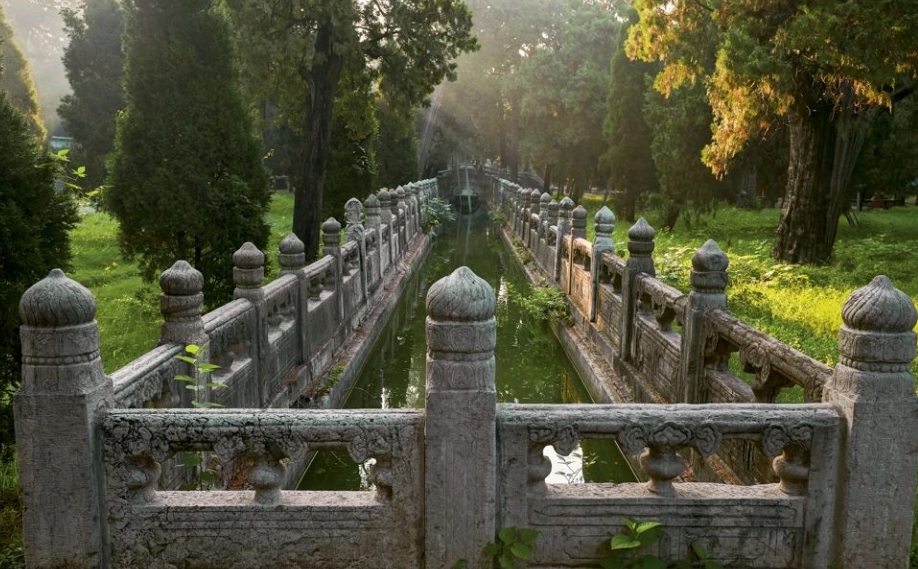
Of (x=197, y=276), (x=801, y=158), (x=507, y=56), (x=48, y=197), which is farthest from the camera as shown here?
(x=507, y=56)

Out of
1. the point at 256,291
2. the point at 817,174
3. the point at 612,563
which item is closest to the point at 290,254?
the point at 256,291

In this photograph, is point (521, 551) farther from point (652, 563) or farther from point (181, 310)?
point (181, 310)

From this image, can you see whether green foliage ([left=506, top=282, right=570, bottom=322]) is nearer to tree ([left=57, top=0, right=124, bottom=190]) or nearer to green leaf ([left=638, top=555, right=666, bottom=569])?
green leaf ([left=638, top=555, right=666, bottom=569])

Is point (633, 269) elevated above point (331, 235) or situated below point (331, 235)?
below

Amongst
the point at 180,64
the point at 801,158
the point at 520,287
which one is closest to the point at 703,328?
the point at 180,64

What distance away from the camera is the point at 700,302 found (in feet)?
17.3

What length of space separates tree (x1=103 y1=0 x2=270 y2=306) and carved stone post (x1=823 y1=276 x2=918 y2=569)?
7.59m

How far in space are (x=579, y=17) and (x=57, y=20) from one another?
37817mm

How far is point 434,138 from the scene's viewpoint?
44.8 metres

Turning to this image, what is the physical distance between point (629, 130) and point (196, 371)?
2003cm

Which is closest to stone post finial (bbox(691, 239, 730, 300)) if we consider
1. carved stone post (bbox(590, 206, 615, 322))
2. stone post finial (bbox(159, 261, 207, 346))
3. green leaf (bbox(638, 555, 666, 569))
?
Answer: green leaf (bbox(638, 555, 666, 569))

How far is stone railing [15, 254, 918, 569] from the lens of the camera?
9.86ft

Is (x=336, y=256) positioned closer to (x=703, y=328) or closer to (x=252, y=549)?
(x=703, y=328)

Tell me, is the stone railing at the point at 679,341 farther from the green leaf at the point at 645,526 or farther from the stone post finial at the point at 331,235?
the stone post finial at the point at 331,235
